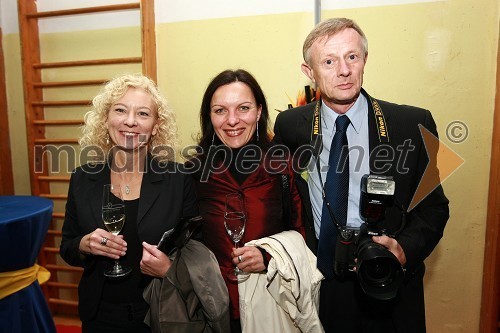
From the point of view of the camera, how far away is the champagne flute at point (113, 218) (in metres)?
1.34

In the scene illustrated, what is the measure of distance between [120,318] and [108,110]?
0.86 m

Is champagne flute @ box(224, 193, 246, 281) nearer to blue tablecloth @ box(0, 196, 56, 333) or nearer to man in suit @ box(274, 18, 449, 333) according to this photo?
man in suit @ box(274, 18, 449, 333)

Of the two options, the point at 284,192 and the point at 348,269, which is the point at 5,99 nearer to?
the point at 284,192

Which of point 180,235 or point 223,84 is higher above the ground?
point 223,84

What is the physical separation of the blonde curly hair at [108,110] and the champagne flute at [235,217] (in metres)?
0.50

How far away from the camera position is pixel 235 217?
4.25ft

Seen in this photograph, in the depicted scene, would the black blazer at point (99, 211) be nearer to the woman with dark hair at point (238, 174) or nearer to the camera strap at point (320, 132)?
the woman with dark hair at point (238, 174)

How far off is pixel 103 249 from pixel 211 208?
42 cm

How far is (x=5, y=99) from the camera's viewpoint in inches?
114

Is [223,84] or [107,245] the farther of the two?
[223,84]

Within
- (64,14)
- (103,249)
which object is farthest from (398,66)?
(64,14)

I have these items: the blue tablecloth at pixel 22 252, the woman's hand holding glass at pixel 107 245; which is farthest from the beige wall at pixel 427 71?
the woman's hand holding glass at pixel 107 245

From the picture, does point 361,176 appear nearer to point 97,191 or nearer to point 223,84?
point 223,84

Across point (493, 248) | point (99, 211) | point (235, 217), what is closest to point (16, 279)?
point (99, 211)
